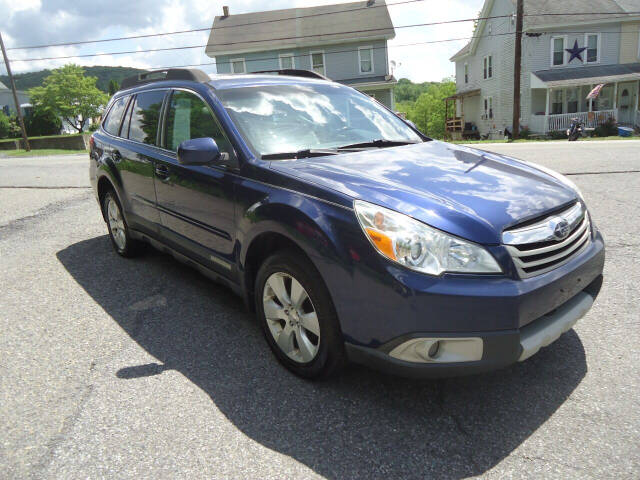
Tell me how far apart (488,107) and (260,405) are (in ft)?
116

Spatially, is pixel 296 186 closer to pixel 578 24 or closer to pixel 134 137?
pixel 134 137

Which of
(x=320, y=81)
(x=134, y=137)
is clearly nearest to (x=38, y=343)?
(x=134, y=137)

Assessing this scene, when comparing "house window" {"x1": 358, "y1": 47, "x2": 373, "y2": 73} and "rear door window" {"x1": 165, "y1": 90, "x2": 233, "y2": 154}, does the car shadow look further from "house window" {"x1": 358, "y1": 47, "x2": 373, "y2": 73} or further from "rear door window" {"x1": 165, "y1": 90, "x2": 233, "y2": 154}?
"house window" {"x1": 358, "y1": 47, "x2": 373, "y2": 73}

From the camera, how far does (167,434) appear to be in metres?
2.48

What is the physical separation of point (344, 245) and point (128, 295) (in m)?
2.71

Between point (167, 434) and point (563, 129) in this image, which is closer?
point (167, 434)

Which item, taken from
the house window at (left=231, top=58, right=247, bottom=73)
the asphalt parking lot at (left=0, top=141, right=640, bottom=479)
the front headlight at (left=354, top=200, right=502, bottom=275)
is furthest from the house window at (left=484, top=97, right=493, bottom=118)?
the front headlight at (left=354, top=200, right=502, bottom=275)

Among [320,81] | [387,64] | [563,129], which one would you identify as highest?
[387,64]

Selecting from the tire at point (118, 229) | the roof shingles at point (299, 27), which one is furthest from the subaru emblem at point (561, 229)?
the roof shingles at point (299, 27)

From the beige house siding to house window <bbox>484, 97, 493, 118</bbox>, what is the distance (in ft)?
25.5

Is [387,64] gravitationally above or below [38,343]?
above

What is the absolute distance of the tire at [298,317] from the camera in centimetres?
256

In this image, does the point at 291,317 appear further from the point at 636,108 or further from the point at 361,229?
the point at 636,108

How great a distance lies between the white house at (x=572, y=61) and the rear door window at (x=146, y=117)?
27.8m
